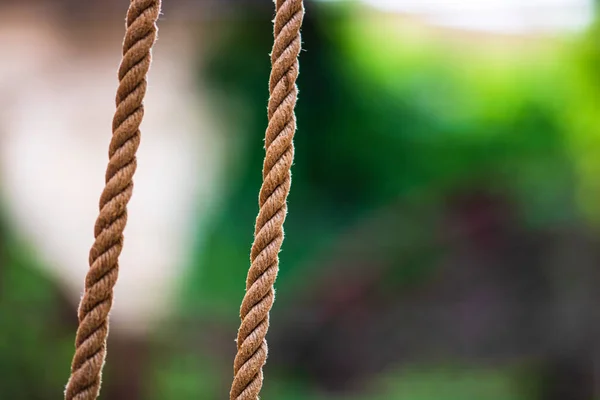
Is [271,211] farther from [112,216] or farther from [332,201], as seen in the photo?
[332,201]

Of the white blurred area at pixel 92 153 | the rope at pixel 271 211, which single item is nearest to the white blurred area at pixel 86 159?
the white blurred area at pixel 92 153

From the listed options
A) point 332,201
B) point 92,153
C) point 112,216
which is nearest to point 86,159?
point 92,153

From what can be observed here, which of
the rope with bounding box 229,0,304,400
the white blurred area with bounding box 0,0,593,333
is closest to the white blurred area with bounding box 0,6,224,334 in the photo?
the white blurred area with bounding box 0,0,593,333

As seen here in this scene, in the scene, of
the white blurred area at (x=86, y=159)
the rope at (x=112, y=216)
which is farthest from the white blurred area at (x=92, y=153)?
the rope at (x=112, y=216)

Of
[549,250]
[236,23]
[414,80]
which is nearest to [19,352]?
[236,23]

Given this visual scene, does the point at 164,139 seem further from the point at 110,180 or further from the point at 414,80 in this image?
the point at 110,180

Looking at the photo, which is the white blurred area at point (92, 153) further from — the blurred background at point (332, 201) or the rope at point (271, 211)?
the rope at point (271, 211)

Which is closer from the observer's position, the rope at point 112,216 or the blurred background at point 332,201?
the rope at point 112,216

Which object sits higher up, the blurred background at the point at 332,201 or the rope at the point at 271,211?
the blurred background at the point at 332,201

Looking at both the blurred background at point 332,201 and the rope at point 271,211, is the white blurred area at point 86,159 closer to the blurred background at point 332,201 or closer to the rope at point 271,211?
the blurred background at point 332,201
